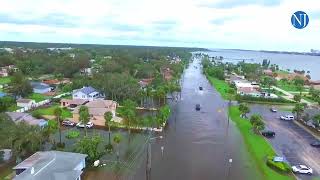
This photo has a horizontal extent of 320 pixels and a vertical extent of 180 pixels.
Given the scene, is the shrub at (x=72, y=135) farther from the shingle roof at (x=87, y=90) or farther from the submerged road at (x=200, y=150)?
the shingle roof at (x=87, y=90)

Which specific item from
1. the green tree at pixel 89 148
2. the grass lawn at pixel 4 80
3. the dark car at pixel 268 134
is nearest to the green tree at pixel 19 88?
the grass lawn at pixel 4 80

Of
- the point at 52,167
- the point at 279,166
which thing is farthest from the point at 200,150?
the point at 52,167

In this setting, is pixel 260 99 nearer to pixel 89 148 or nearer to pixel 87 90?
pixel 87 90

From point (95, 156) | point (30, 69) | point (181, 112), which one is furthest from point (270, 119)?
point (30, 69)

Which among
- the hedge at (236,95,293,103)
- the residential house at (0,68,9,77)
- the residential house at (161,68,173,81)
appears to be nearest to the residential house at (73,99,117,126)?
the hedge at (236,95,293,103)

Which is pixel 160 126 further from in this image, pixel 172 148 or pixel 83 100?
pixel 83 100

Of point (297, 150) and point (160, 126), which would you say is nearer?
point (297, 150)
